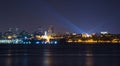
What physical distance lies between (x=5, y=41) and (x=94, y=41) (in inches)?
919

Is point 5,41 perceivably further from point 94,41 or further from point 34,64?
point 34,64

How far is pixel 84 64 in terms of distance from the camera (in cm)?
4666

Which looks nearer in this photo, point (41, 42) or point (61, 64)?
point (61, 64)

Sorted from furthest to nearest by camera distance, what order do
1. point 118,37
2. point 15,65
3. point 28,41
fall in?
point 118,37
point 28,41
point 15,65

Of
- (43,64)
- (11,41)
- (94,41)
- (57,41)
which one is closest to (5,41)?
(11,41)

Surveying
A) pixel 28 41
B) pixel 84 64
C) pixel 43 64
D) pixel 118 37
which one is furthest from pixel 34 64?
pixel 118 37

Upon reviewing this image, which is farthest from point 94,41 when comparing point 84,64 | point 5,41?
point 84,64

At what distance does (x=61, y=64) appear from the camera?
4591cm

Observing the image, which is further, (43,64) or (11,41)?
(11,41)

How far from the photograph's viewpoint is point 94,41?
137500 millimetres

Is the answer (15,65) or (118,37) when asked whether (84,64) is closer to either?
(15,65)

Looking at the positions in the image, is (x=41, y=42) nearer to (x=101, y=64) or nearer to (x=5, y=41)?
(x=5, y=41)

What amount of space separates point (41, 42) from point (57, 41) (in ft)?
16.0

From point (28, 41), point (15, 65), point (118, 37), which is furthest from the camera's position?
point (118, 37)
